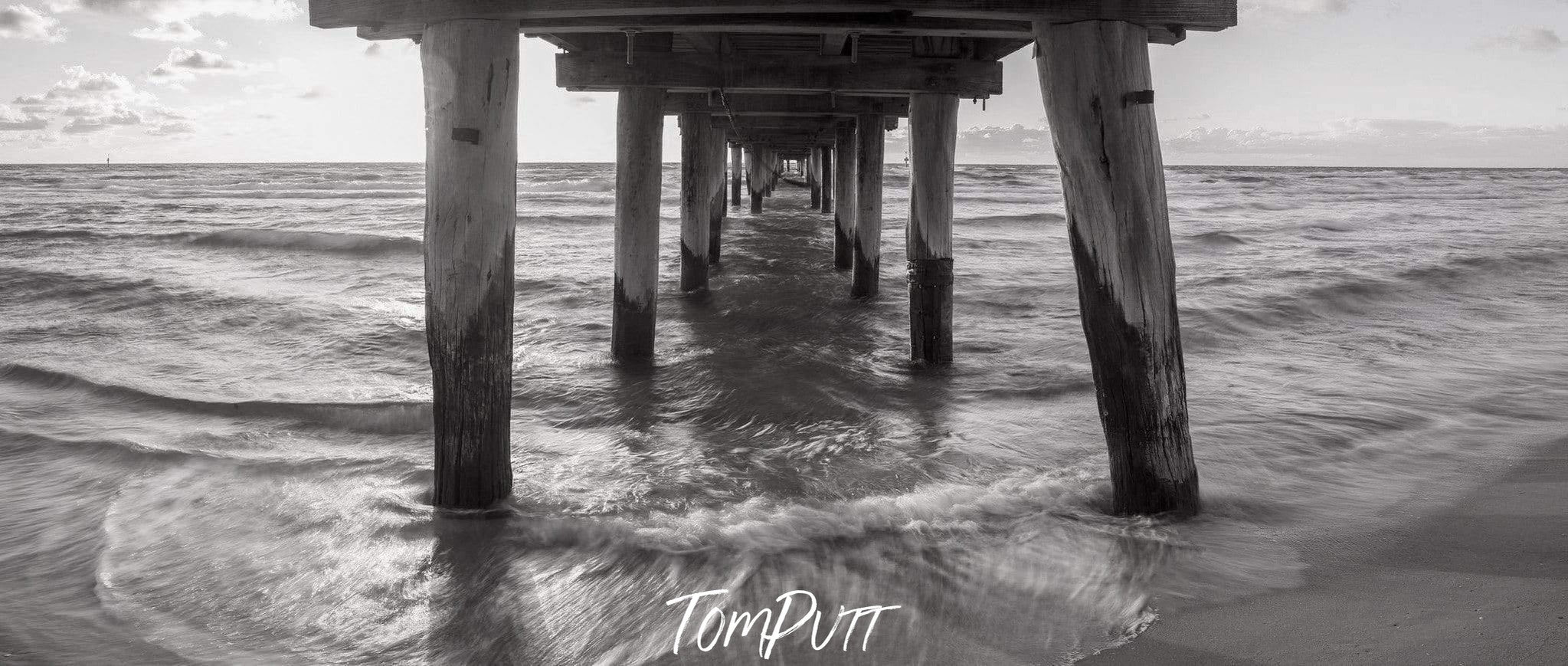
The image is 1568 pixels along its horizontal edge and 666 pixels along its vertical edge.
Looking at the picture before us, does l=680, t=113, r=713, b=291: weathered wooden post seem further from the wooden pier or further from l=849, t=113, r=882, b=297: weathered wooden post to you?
the wooden pier

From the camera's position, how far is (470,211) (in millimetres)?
3156

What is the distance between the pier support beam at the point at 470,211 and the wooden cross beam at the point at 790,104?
201 inches

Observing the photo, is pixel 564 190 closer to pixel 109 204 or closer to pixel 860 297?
pixel 109 204

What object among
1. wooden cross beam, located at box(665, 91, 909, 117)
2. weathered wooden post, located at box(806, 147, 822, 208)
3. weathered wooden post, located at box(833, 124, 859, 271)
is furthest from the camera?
weathered wooden post, located at box(806, 147, 822, 208)

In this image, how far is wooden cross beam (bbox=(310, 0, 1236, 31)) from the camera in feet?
9.24

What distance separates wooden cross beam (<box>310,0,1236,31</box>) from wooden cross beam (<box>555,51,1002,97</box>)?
8.32 ft

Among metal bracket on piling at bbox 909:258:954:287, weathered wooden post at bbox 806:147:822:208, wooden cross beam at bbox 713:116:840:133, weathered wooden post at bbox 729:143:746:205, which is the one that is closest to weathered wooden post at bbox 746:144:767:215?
weathered wooden post at bbox 729:143:746:205

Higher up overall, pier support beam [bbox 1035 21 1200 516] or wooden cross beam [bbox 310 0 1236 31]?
wooden cross beam [bbox 310 0 1236 31]

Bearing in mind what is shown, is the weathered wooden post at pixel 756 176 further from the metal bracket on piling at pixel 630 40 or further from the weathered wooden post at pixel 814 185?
the metal bracket on piling at pixel 630 40

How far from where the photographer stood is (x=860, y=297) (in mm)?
9297

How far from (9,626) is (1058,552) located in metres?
3.43

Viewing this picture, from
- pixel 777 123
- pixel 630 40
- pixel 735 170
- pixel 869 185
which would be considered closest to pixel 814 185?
pixel 735 170

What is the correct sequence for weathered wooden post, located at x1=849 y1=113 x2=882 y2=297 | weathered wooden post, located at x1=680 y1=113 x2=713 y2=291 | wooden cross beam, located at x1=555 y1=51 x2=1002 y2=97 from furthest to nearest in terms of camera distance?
weathered wooden post, located at x1=680 y1=113 x2=713 y2=291, weathered wooden post, located at x1=849 y1=113 x2=882 y2=297, wooden cross beam, located at x1=555 y1=51 x2=1002 y2=97

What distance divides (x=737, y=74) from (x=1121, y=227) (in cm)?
378
